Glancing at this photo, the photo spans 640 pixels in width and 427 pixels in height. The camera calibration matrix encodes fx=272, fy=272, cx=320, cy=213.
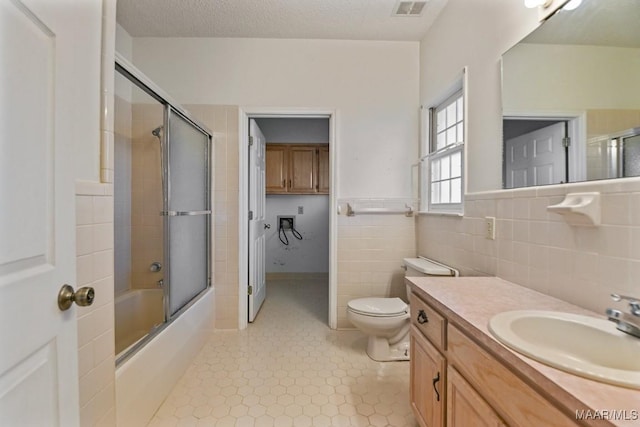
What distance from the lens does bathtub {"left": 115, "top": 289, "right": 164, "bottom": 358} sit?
183 centimetres

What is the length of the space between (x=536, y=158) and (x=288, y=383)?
5.92 feet

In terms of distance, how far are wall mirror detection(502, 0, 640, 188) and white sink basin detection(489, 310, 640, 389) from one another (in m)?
0.49

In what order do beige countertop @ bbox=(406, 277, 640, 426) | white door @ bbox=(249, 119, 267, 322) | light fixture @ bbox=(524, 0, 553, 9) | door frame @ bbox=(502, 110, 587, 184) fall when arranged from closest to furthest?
beige countertop @ bbox=(406, 277, 640, 426)
door frame @ bbox=(502, 110, 587, 184)
light fixture @ bbox=(524, 0, 553, 9)
white door @ bbox=(249, 119, 267, 322)

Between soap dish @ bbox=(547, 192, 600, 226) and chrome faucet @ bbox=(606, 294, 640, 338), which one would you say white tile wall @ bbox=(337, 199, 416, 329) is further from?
chrome faucet @ bbox=(606, 294, 640, 338)

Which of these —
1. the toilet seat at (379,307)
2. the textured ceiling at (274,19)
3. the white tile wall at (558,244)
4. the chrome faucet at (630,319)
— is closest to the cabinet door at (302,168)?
the textured ceiling at (274,19)

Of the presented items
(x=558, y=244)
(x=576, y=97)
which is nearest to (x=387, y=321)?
(x=558, y=244)

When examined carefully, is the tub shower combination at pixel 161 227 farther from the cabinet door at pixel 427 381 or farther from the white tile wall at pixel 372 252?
the cabinet door at pixel 427 381

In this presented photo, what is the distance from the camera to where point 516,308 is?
961 millimetres

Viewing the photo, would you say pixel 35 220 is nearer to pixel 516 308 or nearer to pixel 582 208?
pixel 516 308

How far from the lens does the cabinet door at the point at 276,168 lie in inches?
152

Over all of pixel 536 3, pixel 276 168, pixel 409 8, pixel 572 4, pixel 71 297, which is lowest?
pixel 71 297

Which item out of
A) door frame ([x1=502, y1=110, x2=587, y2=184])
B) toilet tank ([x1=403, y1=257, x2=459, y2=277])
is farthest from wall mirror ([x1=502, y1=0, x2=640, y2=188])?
toilet tank ([x1=403, y1=257, x2=459, y2=277])

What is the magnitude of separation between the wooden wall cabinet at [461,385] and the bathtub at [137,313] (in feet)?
5.12

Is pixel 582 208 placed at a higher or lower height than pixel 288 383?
higher
